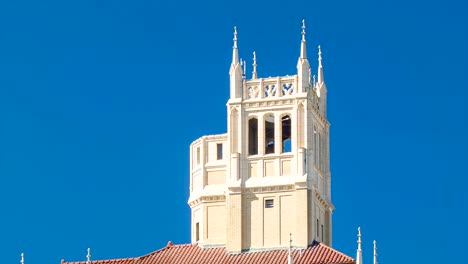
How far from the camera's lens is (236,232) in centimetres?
16800

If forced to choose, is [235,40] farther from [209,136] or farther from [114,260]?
[114,260]

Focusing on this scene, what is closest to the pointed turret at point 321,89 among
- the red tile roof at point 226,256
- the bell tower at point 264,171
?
the bell tower at point 264,171

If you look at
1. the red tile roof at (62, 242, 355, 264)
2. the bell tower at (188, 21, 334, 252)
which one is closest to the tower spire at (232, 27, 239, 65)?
the bell tower at (188, 21, 334, 252)

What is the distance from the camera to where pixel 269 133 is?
171875 millimetres

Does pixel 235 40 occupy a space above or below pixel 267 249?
above

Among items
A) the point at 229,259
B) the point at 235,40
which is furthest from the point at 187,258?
the point at 235,40

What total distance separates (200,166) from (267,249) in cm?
910

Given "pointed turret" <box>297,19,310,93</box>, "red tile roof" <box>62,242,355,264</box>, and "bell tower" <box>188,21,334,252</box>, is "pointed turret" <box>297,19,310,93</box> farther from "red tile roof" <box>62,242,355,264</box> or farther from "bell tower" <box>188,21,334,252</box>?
"red tile roof" <box>62,242,355,264</box>

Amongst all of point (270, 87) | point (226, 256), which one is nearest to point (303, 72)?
point (270, 87)

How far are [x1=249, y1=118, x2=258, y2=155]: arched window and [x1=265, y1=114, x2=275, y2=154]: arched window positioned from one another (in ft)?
2.52

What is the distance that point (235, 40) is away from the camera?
173 meters

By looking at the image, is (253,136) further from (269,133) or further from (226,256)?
(226,256)

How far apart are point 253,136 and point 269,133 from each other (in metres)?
1.37

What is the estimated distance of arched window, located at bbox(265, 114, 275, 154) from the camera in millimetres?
171000
